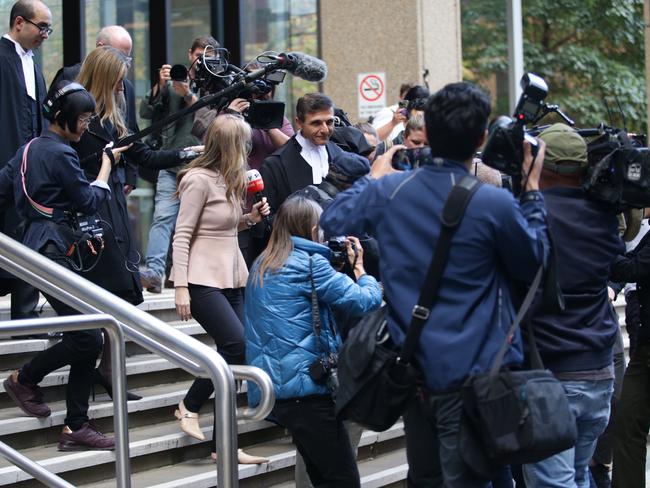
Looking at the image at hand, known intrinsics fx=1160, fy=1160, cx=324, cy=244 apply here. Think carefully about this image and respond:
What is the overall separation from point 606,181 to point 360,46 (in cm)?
828

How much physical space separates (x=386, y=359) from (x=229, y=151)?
2566mm

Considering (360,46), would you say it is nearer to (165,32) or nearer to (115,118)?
(165,32)

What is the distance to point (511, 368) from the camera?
3.96 metres

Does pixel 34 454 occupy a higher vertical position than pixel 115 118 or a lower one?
lower

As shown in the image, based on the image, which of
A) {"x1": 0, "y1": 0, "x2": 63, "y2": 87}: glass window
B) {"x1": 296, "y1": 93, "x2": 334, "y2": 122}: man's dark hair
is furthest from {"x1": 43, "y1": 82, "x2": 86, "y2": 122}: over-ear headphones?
{"x1": 0, "y1": 0, "x2": 63, "y2": 87}: glass window

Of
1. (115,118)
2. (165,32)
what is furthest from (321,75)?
(165,32)

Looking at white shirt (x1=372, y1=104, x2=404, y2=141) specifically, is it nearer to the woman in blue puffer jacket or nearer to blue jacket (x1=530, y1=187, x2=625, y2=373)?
the woman in blue puffer jacket

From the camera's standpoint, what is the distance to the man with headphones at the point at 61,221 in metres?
5.77

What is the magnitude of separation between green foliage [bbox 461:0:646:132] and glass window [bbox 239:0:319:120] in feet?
26.5

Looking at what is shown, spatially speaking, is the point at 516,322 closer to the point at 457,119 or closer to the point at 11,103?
the point at 457,119

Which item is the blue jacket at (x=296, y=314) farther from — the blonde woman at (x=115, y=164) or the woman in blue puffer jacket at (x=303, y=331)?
the blonde woman at (x=115, y=164)

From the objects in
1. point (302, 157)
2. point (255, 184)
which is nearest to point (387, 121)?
point (302, 157)

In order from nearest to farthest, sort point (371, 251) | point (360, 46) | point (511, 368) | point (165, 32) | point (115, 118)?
point (511, 368) < point (371, 251) < point (115, 118) < point (165, 32) < point (360, 46)

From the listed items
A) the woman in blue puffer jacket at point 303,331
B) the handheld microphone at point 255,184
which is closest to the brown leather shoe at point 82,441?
the woman in blue puffer jacket at point 303,331
